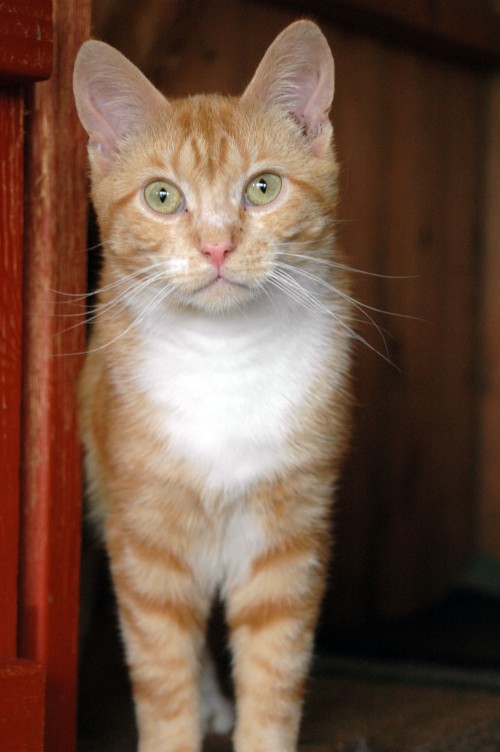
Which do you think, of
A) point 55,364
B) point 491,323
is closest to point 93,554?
point 55,364

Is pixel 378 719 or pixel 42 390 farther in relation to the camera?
pixel 378 719

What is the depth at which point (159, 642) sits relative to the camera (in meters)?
1.75

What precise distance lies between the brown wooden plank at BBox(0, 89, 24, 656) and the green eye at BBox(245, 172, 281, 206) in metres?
0.39

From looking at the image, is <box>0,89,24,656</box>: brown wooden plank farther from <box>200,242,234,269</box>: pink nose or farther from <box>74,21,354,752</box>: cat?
<box>200,242,234,269</box>: pink nose

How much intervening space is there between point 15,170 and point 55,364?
0.34m

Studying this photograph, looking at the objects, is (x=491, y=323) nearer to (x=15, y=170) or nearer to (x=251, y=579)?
(x=251, y=579)

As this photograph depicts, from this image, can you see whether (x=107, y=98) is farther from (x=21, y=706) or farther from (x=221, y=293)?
(x=21, y=706)

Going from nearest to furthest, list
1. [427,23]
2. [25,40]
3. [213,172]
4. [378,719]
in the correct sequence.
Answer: [25,40] → [213,172] → [378,719] → [427,23]

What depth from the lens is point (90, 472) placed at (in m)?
1.98

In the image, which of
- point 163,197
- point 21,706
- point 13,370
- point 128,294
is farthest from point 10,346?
point 21,706

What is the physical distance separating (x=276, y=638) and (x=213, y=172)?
0.83 m

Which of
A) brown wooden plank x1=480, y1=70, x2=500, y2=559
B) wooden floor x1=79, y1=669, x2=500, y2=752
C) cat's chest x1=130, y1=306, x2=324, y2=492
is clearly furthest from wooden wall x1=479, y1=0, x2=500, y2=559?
cat's chest x1=130, y1=306, x2=324, y2=492

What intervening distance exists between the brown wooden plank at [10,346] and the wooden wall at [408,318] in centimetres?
149

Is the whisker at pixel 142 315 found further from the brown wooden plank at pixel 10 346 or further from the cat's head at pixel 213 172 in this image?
the brown wooden plank at pixel 10 346
